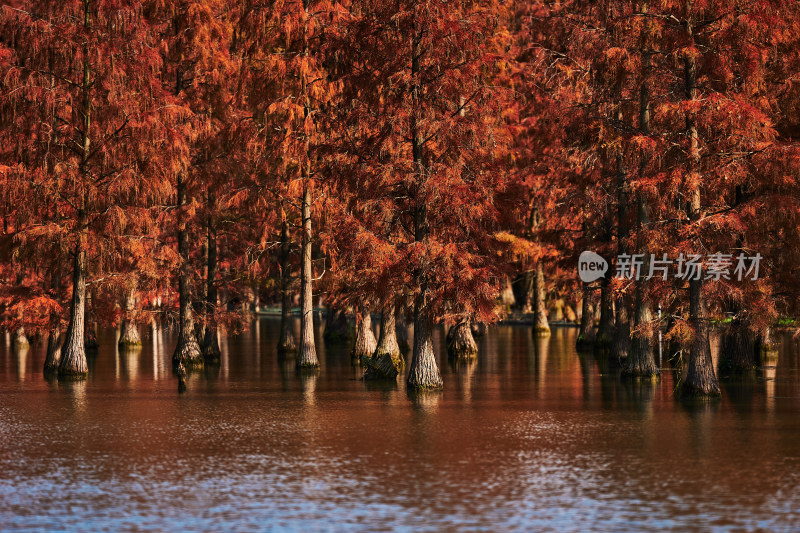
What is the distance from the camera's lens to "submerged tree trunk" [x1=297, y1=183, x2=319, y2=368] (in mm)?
44969

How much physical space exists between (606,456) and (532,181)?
38.7 meters

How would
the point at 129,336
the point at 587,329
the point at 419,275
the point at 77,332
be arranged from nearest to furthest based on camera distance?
the point at 419,275 < the point at 77,332 < the point at 587,329 < the point at 129,336

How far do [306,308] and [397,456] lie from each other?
78.7ft

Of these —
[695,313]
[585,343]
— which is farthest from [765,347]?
[695,313]

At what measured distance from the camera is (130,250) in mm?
42469

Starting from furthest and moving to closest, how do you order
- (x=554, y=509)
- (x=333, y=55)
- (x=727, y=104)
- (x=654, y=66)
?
(x=333, y=55), (x=654, y=66), (x=727, y=104), (x=554, y=509)

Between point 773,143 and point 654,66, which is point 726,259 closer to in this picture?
point 773,143

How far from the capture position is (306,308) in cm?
4625

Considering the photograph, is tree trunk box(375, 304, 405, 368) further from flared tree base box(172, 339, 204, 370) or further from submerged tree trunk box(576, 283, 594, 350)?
submerged tree trunk box(576, 283, 594, 350)

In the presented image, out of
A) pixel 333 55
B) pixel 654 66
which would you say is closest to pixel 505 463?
pixel 654 66

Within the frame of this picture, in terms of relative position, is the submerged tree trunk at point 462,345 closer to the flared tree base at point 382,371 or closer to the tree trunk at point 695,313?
the flared tree base at point 382,371

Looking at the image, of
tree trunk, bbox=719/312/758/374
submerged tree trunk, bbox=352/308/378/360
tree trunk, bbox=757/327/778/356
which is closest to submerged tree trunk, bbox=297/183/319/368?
submerged tree trunk, bbox=352/308/378/360
